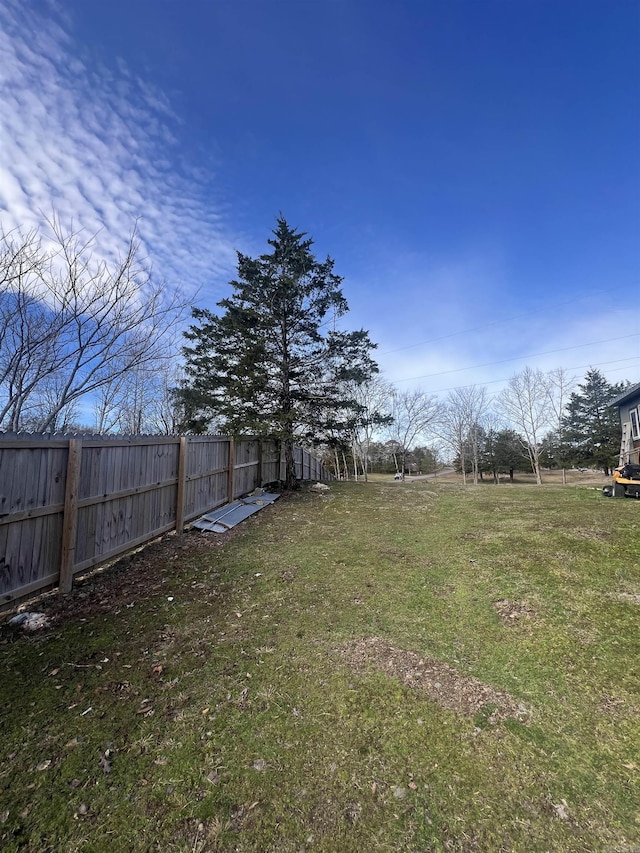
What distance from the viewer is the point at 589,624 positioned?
312cm

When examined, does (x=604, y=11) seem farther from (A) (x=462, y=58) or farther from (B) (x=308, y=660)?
(B) (x=308, y=660)

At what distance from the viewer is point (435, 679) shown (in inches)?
98.5

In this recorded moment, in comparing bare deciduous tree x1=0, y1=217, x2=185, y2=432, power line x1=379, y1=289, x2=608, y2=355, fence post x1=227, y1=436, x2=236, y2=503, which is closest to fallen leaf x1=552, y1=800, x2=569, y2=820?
bare deciduous tree x1=0, y1=217, x2=185, y2=432

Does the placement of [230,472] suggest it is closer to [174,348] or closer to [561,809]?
[174,348]

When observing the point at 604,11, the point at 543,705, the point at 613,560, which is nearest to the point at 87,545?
the point at 543,705

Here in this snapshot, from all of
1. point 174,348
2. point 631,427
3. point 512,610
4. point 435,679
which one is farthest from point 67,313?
point 631,427

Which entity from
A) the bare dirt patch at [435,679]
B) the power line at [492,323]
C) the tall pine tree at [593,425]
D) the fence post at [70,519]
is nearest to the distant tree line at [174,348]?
the fence post at [70,519]

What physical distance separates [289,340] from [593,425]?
28.1 meters

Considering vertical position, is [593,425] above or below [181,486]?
above

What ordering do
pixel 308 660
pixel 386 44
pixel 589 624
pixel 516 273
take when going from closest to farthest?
1. pixel 308 660
2. pixel 589 624
3. pixel 386 44
4. pixel 516 273

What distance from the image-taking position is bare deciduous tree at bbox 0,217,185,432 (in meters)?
4.98

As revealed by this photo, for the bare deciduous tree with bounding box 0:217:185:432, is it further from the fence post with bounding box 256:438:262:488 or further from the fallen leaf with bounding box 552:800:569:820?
the fallen leaf with bounding box 552:800:569:820

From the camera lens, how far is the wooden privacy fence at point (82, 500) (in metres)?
3.29

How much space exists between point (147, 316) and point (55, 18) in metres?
4.25
